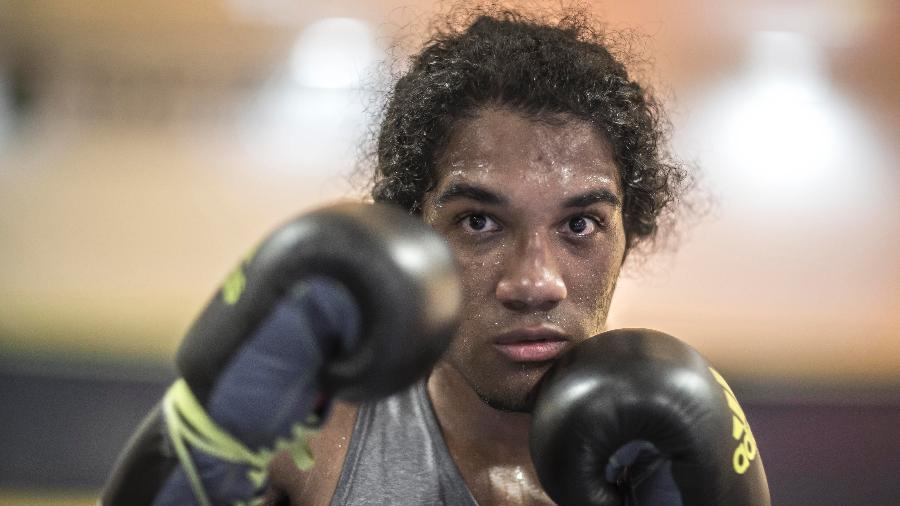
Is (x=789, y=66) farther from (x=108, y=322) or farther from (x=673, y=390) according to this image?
(x=673, y=390)

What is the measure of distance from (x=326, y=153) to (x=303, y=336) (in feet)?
15.0

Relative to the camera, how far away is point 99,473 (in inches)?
141

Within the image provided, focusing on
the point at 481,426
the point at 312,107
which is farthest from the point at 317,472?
the point at 312,107

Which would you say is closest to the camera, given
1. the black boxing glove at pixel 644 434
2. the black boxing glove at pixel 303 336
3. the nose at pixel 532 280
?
the black boxing glove at pixel 303 336

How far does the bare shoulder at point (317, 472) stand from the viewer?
1.79 metres

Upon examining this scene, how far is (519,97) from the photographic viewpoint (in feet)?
5.91

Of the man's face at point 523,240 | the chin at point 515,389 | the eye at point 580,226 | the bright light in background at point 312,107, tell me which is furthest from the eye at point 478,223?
the bright light in background at point 312,107

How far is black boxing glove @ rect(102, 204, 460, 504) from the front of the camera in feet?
3.86

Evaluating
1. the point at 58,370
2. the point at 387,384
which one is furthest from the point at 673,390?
the point at 58,370

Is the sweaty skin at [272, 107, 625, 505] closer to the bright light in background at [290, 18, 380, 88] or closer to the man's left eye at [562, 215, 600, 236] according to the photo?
the man's left eye at [562, 215, 600, 236]

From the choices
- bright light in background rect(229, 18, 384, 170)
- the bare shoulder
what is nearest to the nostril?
the bare shoulder

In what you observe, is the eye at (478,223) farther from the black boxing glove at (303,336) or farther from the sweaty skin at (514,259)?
the black boxing glove at (303,336)

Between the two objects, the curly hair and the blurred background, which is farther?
the blurred background

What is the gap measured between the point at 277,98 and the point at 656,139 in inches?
157
